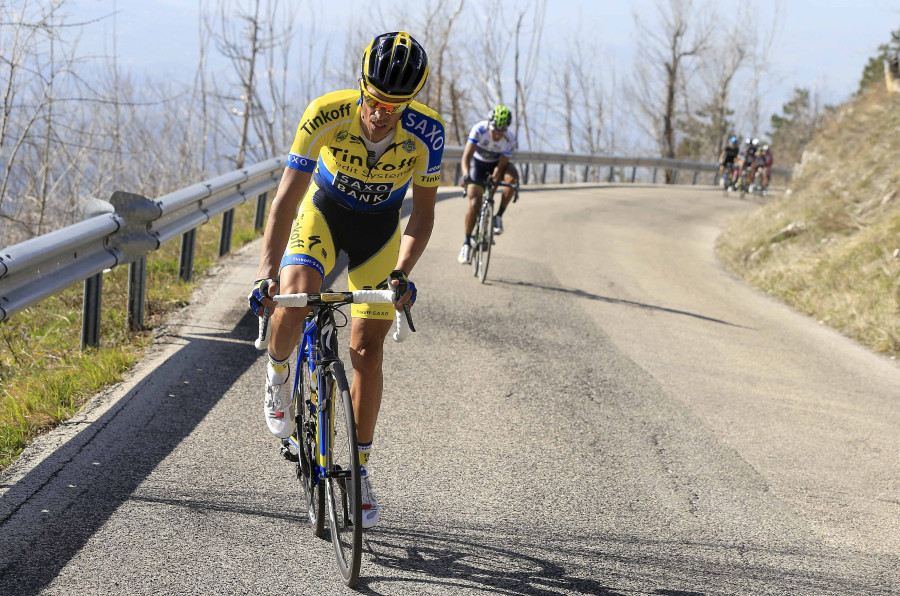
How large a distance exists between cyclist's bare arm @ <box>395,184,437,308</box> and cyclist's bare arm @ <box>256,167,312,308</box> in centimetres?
54

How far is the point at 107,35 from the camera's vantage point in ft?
42.9

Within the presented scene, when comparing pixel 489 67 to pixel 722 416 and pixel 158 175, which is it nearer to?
pixel 158 175

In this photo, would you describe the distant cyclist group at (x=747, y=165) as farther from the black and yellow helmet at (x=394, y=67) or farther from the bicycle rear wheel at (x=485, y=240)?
the black and yellow helmet at (x=394, y=67)

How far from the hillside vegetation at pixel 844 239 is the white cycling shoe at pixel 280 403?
7767mm

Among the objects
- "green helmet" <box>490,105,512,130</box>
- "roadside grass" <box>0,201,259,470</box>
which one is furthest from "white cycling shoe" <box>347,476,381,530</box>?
"green helmet" <box>490,105,512,130</box>

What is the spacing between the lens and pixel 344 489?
357cm

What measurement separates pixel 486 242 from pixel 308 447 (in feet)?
23.3

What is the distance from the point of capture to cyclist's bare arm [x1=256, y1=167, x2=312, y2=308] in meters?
3.77

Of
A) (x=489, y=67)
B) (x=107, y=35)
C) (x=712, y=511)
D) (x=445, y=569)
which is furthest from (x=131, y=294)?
(x=489, y=67)

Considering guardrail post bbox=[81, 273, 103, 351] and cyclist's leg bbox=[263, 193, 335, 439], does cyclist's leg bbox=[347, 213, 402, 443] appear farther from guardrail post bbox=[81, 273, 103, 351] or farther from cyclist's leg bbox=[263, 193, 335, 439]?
guardrail post bbox=[81, 273, 103, 351]

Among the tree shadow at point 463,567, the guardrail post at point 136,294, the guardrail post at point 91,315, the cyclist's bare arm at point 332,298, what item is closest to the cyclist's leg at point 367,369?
the tree shadow at point 463,567

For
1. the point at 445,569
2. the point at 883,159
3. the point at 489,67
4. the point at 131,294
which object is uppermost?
the point at 489,67

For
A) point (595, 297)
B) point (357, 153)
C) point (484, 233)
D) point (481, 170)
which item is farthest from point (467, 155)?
point (357, 153)

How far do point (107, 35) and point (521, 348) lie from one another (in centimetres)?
927
